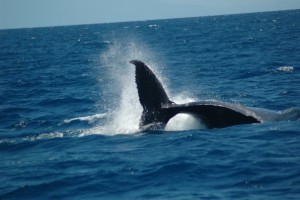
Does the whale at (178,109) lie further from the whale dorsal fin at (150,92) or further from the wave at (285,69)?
the wave at (285,69)

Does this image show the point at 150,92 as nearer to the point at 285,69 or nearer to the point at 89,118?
the point at 89,118

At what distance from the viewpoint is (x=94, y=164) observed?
42.6ft

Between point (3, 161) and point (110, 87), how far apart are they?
19.1 metres

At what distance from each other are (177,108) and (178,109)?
6 centimetres

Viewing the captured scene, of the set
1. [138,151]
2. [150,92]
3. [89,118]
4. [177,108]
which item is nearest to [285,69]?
[89,118]

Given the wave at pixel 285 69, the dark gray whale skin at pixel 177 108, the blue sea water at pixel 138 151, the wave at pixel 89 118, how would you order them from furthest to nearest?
the wave at pixel 285 69, the wave at pixel 89 118, the dark gray whale skin at pixel 177 108, the blue sea water at pixel 138 151

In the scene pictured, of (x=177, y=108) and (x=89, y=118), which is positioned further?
(x=89, y=118)

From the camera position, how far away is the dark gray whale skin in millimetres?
15332

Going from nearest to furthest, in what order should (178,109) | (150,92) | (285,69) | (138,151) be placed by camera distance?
1. (138,151)
2. (178,109)
3. (150,92)
4. (285,69)

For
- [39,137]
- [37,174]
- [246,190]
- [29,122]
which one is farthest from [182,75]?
[246,190]

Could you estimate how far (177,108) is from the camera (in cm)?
1554

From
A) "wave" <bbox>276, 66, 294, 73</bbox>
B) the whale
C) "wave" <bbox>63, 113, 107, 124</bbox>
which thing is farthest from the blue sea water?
"wave" <bbox>276, 66, 294, 73</bbox>

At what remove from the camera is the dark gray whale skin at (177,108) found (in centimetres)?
1533

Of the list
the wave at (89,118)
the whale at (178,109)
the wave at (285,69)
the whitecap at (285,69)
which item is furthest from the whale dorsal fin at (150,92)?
the whitecap at (285,69)
